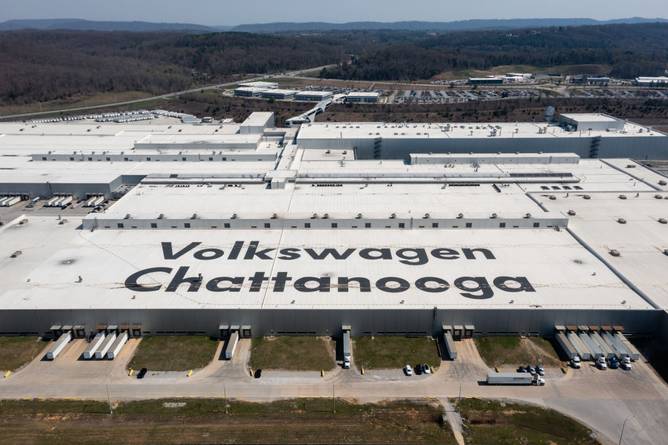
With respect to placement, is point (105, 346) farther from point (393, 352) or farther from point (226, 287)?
point (393, 352)

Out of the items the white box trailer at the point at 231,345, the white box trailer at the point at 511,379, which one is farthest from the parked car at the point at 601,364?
the white box trailer at the point at 231,345

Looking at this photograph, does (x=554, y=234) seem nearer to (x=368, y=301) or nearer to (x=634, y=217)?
(x=634, y=217)

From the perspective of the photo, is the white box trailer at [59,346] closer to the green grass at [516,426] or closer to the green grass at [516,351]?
the green grass at [516,426]

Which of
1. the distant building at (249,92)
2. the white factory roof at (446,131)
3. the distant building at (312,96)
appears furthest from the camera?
the distant building at (249,92)

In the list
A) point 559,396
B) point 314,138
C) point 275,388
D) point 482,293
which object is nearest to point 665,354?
point 559,396

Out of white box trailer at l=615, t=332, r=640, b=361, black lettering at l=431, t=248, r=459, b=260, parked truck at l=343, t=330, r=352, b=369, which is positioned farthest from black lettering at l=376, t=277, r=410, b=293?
white box trailer at l=615, t=332, r=640, b=361

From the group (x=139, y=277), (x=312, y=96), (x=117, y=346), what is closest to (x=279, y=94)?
(x=312, y=96)

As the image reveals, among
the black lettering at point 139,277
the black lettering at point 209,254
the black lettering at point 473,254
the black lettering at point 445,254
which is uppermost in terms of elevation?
the black lettering at point 473,254

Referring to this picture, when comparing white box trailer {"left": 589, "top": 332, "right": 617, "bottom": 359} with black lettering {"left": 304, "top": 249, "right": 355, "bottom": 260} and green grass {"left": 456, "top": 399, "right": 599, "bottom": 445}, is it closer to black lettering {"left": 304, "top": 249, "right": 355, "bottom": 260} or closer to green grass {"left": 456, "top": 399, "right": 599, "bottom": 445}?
green grass {"left": 456, "top": 399, "right": 599, "bottom": 445}
